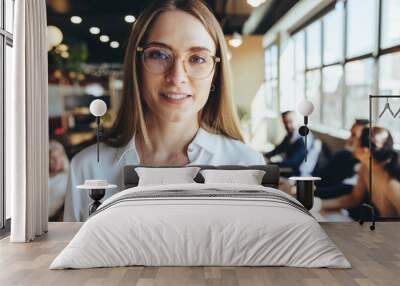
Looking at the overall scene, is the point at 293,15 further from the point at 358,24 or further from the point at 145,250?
the point at 145,250

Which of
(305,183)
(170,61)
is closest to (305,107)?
(305,183)

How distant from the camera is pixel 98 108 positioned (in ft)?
23.9

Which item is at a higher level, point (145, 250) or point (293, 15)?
point (293, 15)

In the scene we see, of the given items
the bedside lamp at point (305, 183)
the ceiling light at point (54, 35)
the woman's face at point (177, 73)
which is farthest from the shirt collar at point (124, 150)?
the bedside lamp at point (305, 183)

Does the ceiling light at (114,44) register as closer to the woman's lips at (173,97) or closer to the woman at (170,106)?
the woman at (170,106)

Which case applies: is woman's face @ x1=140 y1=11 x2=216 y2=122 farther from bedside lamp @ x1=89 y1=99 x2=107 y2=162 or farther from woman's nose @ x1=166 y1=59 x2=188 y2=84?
bedside lamp @ x1=89 y1=99 x2=107 y2=162

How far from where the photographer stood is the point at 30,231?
6.11 m

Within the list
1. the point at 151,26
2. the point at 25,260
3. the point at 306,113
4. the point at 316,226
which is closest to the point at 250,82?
the point at 306,113

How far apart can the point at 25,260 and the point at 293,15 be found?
14.3 ft

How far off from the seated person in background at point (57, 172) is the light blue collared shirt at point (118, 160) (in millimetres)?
71

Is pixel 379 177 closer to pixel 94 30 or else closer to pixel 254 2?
pixel 254 2

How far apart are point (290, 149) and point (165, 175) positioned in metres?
1.62

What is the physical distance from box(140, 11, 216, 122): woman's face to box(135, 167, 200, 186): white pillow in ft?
2.30

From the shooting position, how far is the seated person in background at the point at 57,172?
7484 mm
